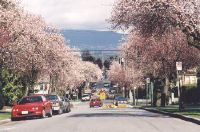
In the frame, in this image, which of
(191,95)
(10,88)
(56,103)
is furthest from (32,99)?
(191,95)

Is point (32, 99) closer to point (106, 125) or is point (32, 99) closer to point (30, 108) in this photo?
point (30, 108)

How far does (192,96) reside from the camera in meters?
75.1

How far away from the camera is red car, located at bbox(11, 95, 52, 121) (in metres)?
34.9

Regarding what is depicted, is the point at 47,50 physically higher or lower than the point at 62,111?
higher

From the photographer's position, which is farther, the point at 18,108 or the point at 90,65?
the point at 90,65

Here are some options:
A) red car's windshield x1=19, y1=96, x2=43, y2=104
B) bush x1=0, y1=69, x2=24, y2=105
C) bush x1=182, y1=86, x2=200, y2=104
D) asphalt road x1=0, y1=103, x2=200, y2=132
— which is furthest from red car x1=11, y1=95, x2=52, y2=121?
bush x1=182, y1=86, x2=200, y2=104

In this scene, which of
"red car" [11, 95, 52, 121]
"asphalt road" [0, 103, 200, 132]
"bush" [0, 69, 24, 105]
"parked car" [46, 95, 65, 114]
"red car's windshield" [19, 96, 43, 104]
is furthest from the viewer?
"bush" [0, 69, 24, 105]

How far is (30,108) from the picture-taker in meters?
35.4

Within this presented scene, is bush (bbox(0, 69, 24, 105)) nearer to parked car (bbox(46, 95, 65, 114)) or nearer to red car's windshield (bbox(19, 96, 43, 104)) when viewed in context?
parked car (bbox(46, 95, 65, 114))

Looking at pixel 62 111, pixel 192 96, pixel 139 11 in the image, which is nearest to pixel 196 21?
pixel 139 11

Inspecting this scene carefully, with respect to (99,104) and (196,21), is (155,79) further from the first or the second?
(196,21)

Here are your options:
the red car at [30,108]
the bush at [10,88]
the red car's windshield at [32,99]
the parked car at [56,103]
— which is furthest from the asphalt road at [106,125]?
the bush at [10,88]

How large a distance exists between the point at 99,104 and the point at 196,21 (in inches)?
1834

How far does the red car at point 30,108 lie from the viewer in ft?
115
